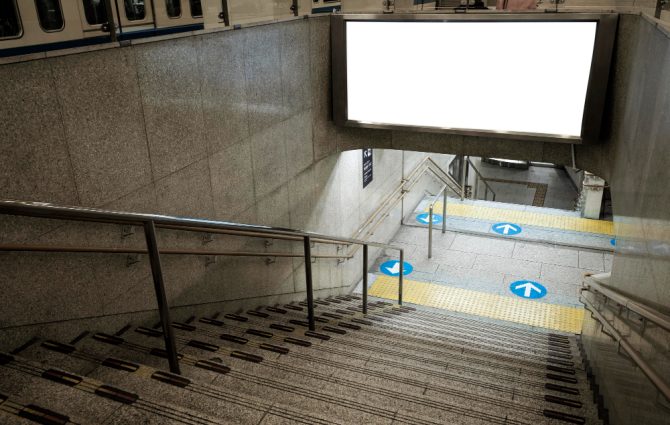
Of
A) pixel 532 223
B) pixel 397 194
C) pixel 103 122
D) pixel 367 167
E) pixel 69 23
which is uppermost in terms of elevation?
pixel 69 23

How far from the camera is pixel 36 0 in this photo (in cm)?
302

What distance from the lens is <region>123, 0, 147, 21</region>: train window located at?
3.49 metres

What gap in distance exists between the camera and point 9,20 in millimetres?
2854

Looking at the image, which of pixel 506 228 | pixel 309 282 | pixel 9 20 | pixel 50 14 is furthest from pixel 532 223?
pixel 9 20

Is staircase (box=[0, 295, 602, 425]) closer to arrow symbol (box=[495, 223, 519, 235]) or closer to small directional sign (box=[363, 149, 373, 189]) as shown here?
small directional sign (box=[363, 149, 373, 189])

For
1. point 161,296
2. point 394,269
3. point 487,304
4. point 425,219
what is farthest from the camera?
point 425,219

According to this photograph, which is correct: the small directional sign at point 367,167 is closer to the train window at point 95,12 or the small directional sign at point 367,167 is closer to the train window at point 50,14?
the train window at point 95,12

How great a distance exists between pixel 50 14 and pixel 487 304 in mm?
6551

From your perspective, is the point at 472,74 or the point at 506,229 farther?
the point at 506,229

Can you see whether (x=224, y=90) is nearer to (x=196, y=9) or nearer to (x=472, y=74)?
(x=196, y=9)

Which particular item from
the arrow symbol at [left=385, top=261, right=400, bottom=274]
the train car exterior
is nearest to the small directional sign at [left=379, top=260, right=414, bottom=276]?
the arrow symbol at [left=385, top=261, right=400, bottom=274]

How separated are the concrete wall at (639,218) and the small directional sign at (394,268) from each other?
4.08m

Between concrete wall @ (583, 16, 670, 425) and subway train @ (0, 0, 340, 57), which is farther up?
subway train @ (0, 0, 340, 57)

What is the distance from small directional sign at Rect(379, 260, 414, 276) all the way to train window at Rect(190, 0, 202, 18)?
555 cm
